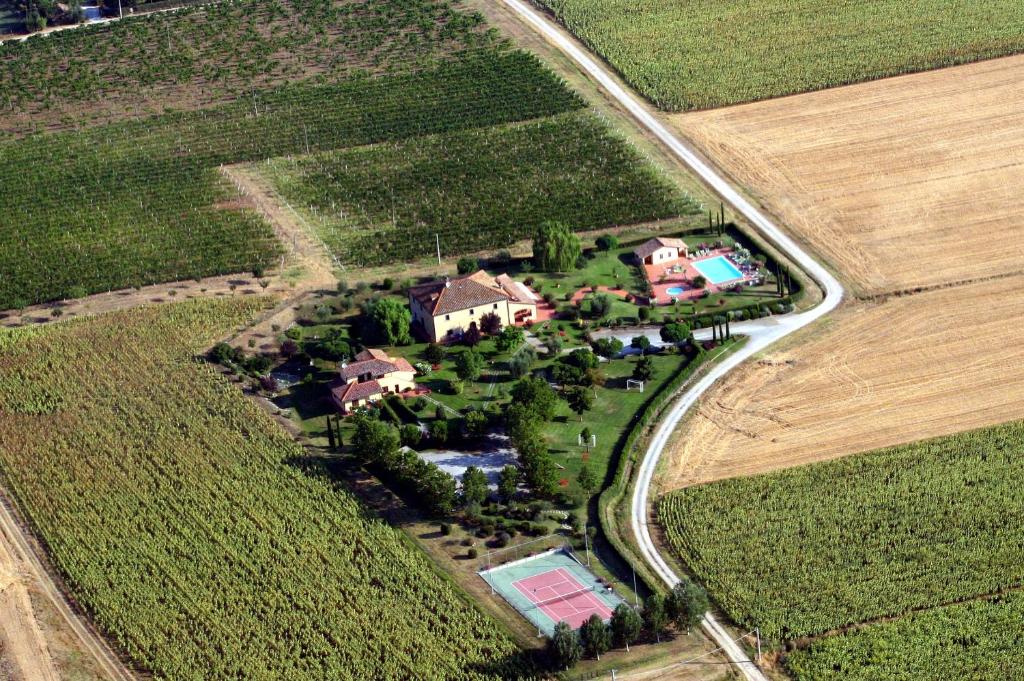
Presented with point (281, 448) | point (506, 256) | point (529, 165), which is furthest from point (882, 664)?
point (529, 165)

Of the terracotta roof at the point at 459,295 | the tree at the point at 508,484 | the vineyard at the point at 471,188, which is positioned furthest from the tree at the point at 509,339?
the vineyard at the point at 471,188

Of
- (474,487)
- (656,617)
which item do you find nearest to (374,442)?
(474,487)

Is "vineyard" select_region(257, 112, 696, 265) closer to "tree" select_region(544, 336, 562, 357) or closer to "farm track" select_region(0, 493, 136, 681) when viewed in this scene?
"tree" select_region(544, 336, 562, 357)

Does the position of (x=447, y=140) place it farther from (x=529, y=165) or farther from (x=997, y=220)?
(x=997, y=220)

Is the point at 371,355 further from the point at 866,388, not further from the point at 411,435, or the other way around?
the point at 866,388

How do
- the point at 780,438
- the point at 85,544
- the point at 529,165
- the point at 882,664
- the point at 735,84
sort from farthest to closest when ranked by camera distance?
the point at 735,84, the point at 529,165, the point at 780,438, the point at 85,544, the point at 882,664

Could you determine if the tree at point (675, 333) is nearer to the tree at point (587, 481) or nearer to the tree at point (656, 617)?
the tree at point (587, 481)
